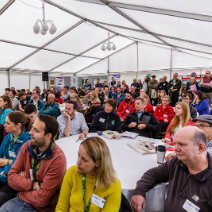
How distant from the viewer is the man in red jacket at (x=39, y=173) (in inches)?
54.6

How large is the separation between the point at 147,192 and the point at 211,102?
6566 mm

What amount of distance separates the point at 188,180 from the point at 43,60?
1132 cm

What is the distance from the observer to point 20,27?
7.19m

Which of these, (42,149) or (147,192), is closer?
(147,192)

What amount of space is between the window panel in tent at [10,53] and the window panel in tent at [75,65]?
3606 mm

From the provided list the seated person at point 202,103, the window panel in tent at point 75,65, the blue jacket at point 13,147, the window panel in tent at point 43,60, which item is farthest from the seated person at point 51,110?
the window panel in tent at point 75,65

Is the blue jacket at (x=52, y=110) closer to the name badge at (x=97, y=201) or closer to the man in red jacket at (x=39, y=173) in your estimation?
the man in red jacket at (x=39, y=173)

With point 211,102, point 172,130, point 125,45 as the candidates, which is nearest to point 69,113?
point 172,130

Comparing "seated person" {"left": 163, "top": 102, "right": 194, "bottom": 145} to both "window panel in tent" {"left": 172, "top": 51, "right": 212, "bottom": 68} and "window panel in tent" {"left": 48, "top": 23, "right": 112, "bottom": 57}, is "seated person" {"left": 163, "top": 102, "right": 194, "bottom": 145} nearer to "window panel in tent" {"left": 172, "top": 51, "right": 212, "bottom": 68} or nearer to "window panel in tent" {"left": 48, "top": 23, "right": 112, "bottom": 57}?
→ "window panel in tent" {"left": 48, "top": 23, "right": 112, "bottom": 57}

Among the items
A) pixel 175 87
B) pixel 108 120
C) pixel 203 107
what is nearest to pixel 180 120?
pixel 108 120

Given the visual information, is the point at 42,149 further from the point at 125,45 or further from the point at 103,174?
the point at 125,45

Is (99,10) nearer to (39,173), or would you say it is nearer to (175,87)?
(175,87)

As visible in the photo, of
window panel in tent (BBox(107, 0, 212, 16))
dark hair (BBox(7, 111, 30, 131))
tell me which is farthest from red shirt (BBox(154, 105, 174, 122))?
dark hair (BBox(7, 111, 30, 131))

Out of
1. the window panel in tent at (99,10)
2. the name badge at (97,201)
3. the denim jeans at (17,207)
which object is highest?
the window panel in tent at (99,10)
